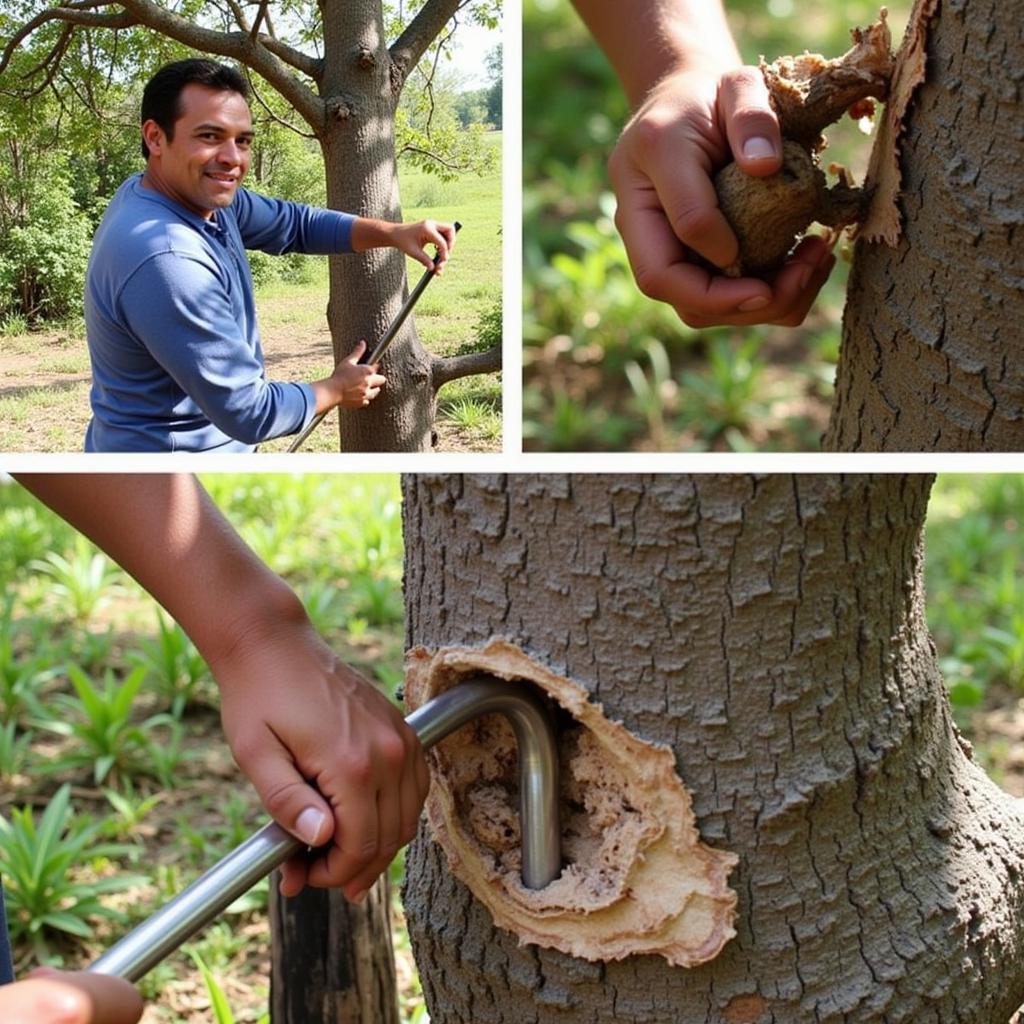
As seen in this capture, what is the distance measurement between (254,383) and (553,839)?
0.46 metres

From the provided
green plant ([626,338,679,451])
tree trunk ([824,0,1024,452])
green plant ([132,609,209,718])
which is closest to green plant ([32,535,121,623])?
green plant ([132,609,209,718])

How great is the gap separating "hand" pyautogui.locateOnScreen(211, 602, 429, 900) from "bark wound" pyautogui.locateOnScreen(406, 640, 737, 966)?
7cm

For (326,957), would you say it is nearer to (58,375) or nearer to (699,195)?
(58,375)

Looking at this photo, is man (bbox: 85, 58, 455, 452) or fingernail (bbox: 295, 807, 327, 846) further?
man (bbox: 85, 58, 455, 452)

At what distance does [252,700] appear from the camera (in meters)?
0.95

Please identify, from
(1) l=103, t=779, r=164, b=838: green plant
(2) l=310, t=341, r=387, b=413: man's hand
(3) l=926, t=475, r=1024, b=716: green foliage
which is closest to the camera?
(2) l=310, t=341, r=387, b=413: man's hand

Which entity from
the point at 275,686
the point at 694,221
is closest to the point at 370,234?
the point at 694,221

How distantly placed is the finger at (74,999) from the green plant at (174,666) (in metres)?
1.67

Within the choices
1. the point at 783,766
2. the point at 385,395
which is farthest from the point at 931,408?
the point at 385,395

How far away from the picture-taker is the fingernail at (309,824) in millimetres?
891

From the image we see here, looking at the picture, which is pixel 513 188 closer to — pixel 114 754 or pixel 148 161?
pixel 148 161

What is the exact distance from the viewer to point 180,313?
1099mm

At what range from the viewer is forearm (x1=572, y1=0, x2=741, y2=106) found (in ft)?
3.78

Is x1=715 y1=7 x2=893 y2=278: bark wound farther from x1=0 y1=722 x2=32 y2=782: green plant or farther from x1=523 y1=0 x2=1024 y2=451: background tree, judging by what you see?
x1=0 y1=722 x2=32 y2=782: green plant
